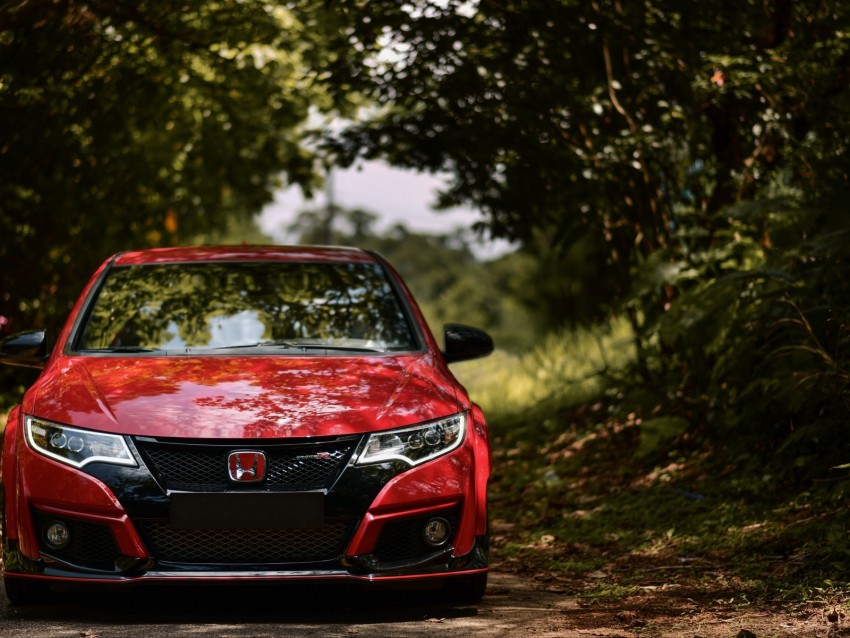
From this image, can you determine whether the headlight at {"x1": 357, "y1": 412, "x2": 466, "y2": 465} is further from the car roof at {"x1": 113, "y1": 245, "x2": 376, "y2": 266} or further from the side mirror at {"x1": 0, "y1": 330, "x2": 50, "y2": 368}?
the side mirror at {"x1": 0, "y1": 330, "x2": 50, "y2": 368}

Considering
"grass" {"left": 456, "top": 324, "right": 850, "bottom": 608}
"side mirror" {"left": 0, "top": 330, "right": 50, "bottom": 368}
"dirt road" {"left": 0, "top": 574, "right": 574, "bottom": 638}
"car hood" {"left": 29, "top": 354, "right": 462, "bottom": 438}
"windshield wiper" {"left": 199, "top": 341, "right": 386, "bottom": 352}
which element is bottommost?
"grass" {"left": 456, "top": 324, "right": 850, "bottom": 608}

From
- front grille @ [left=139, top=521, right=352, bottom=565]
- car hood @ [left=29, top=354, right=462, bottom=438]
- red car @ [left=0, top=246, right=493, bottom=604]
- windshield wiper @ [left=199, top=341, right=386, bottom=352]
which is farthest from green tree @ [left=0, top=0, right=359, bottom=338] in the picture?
front grille @ [left=139, top=521, right=352, bottom=565]

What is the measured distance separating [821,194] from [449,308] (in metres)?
38.3

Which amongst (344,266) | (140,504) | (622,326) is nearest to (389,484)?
(140,504)

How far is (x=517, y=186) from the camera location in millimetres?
10828

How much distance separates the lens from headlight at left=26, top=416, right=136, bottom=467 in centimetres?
477

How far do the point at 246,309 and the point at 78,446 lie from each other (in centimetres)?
170

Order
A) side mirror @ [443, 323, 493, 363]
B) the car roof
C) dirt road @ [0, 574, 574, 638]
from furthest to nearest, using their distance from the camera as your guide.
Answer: the car roof
side mirror @ [443, 323, 493, 363]
dirt road @ [0, 574, 574, 638]

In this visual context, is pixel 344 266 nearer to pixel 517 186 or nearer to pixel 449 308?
pixel 517 186

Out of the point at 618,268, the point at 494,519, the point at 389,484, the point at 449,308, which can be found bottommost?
the point at 449,308

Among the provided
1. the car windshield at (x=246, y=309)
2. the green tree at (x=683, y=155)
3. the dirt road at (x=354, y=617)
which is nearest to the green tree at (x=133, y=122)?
the green tree at (x=683, y=155)

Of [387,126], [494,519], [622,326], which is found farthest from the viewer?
[622,326]

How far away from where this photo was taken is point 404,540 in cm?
491

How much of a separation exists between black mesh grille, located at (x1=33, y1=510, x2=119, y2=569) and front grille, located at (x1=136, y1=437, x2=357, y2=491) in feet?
1.05
